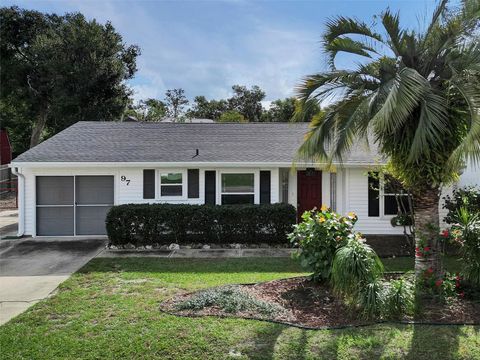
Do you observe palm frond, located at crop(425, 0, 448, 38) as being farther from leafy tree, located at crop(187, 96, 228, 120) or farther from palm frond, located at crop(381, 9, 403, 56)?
leafy tree, located at crop(187, 96, 228, 120)

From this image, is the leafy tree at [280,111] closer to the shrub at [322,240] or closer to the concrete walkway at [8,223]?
the concrete walkway at [8,223]

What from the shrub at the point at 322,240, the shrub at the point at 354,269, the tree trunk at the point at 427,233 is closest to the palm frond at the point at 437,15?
the tree trunk at the point at 427,233

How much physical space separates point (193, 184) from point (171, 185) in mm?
717

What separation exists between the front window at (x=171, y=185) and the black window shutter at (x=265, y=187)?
2.63 m

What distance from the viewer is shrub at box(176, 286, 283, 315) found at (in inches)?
236

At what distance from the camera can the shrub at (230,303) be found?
600 cm

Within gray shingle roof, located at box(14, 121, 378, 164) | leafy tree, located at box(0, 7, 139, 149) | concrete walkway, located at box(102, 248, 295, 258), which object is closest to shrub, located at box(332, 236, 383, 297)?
concrete walkway, located at box(102, 248, 295, 258)

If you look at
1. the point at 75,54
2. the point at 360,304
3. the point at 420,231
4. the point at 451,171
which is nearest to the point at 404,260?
the point at 420,231

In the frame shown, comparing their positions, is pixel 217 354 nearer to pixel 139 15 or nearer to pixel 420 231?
pixel 420 231

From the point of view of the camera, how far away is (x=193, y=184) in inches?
514

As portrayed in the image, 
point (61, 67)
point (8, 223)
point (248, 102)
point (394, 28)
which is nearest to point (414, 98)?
point (394, 28)

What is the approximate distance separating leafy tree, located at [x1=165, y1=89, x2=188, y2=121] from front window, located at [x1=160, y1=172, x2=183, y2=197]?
1687 inches

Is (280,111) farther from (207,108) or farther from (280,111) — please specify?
(207,108)

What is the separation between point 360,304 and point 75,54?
94.2 feet
